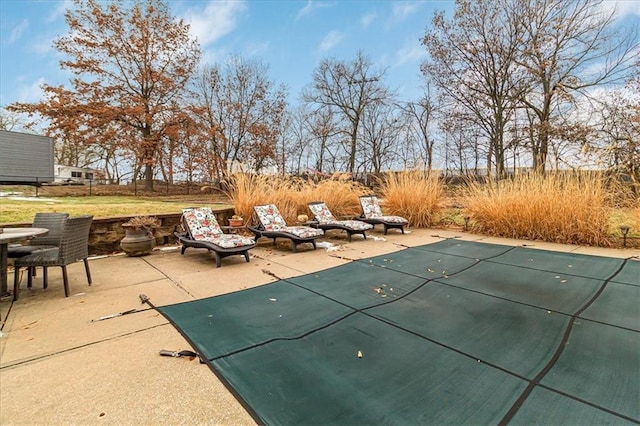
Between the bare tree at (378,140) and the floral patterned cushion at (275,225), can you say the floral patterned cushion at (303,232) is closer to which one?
the floral patterned cushion at (275,225)

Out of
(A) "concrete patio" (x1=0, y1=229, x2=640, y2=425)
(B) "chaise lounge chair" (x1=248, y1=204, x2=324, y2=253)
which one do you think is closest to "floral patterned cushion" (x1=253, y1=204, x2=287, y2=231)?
(B) "chaise lounge chair" (x1=248, y1=204, x2=324, y2=253)

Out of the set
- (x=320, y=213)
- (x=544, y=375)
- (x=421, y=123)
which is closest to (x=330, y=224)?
(x=320, y=213)

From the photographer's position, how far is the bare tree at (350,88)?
19688 mm

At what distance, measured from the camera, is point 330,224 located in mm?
6449

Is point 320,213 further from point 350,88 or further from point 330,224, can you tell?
point 350,88

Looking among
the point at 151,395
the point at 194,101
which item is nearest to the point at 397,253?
the point at 151,395

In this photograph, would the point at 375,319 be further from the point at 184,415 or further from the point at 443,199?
the point at 443,199

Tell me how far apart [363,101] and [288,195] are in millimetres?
14855

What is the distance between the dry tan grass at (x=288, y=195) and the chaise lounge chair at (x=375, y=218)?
72cm

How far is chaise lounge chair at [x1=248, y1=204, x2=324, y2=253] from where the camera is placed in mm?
5434

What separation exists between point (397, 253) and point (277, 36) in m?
9.89

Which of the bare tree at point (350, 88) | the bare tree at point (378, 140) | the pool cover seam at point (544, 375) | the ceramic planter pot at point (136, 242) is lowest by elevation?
the pool cover seam at point (544, 375)

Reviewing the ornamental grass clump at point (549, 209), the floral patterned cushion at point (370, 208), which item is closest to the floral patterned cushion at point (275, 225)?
the floral patterned cushion at point (370, 208)

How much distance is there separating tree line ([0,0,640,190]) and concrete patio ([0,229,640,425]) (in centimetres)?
411
